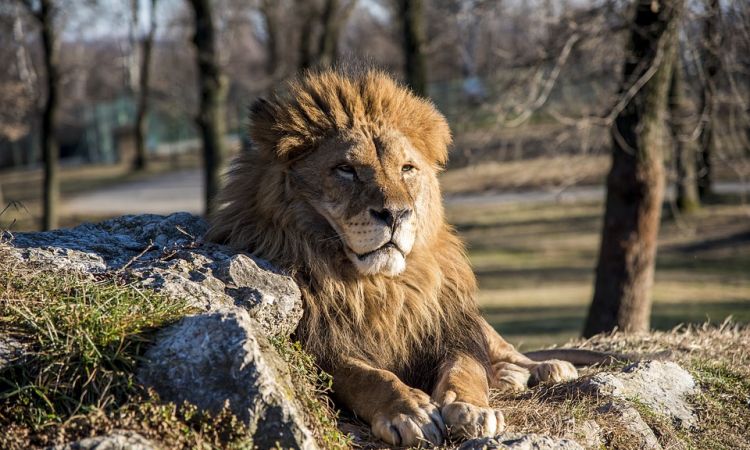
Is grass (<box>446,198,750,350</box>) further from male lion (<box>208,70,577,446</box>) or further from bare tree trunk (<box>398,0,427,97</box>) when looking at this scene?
male lion (<box>208,70,577,446</box>)

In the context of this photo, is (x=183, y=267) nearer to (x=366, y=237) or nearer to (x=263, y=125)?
(x=366, y=237)

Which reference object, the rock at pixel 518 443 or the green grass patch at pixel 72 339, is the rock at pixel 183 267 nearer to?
the green grass patch at pixel 72 339

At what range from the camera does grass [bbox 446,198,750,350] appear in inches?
567

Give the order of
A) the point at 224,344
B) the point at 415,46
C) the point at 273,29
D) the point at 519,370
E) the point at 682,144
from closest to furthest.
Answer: the point at 224,344
the point at 519,370
the point at 682,144
the point at 415,46
the point at 273,29

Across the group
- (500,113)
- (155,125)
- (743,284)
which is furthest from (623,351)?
(155,125)

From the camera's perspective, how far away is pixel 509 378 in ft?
16.8

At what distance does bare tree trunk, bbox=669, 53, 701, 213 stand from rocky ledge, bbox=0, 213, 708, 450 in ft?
15.8

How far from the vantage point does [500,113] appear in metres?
10.1

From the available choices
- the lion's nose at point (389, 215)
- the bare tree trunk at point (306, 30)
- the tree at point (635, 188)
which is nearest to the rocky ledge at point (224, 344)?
the lion's nose at point (389, 215)

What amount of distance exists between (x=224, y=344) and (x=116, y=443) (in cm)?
58

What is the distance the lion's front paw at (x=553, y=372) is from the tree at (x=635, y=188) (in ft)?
15.4

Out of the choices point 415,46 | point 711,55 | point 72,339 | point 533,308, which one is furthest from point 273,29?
point 72,339

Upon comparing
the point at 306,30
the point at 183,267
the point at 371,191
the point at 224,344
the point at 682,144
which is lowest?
the point at 224,344

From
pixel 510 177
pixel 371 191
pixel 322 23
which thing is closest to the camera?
pixel 371 191
